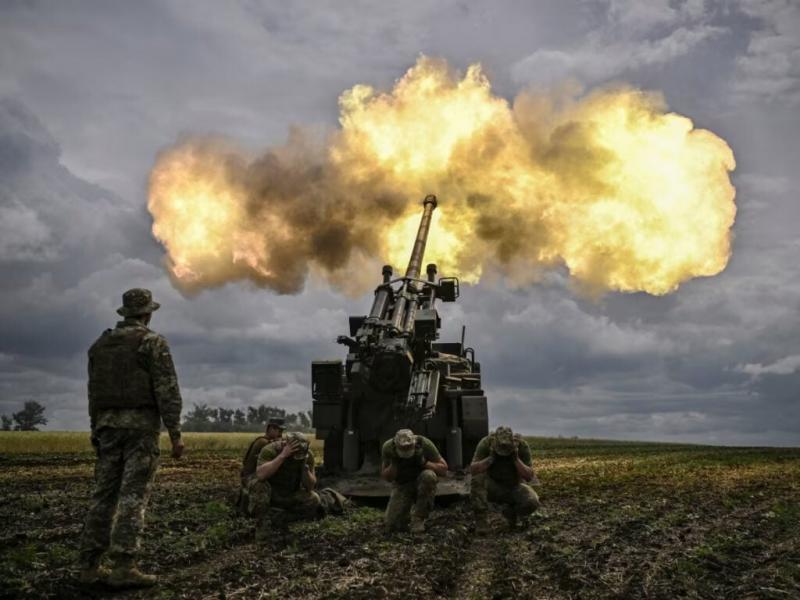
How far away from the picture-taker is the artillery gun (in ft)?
45.7

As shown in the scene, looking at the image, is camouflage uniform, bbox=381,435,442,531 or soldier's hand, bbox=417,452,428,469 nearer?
camouflage uniform, bbox=381,435,442,531

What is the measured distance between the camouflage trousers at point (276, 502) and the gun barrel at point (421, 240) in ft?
24.3

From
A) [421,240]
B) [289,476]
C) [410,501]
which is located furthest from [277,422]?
[421,240]

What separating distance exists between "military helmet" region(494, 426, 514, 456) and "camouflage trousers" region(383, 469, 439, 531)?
3.36 ft

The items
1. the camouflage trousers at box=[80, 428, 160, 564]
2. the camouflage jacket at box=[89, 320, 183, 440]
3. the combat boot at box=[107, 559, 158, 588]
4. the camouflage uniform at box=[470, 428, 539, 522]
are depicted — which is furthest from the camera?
the camouflage uniform at box=[470, 428, 539, 522]

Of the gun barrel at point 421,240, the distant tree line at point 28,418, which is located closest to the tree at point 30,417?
the distant tree line at point 28,418

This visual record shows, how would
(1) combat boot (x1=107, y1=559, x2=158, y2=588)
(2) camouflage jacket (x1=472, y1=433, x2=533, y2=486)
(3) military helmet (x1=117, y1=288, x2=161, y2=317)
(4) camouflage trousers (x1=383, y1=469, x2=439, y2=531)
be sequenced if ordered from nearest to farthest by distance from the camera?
(1) combat boot (x1=107, y1=559, x2=158, y2=588), (3) military helmet (x1=117, y1=288, x2=161, y2=317), (4) camouflage trousers (x1=383, y1=469, x2=439, y2=531), (2) camouflage jacket (x1=472, y1=433, x2=533, y2=486)

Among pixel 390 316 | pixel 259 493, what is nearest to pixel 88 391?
pixel 259 493

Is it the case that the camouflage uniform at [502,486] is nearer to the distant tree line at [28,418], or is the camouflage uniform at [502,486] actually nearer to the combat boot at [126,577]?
the combat boot at [126,577]

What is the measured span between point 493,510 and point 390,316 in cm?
461

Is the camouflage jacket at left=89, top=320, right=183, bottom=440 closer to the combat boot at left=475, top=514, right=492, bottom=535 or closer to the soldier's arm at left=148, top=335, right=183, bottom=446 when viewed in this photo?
the soldier's arm at left=148, top=335, right=183, bottom=446

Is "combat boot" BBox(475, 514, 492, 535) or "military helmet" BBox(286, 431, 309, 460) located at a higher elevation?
"military helmet" BBox(286, 431, 309, 460)

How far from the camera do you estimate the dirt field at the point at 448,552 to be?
669cm

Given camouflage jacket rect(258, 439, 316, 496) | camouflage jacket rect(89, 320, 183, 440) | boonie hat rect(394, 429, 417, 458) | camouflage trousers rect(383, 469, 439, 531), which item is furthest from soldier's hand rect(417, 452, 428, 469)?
camouflage jacket rect(89, 320, 183, 440)
